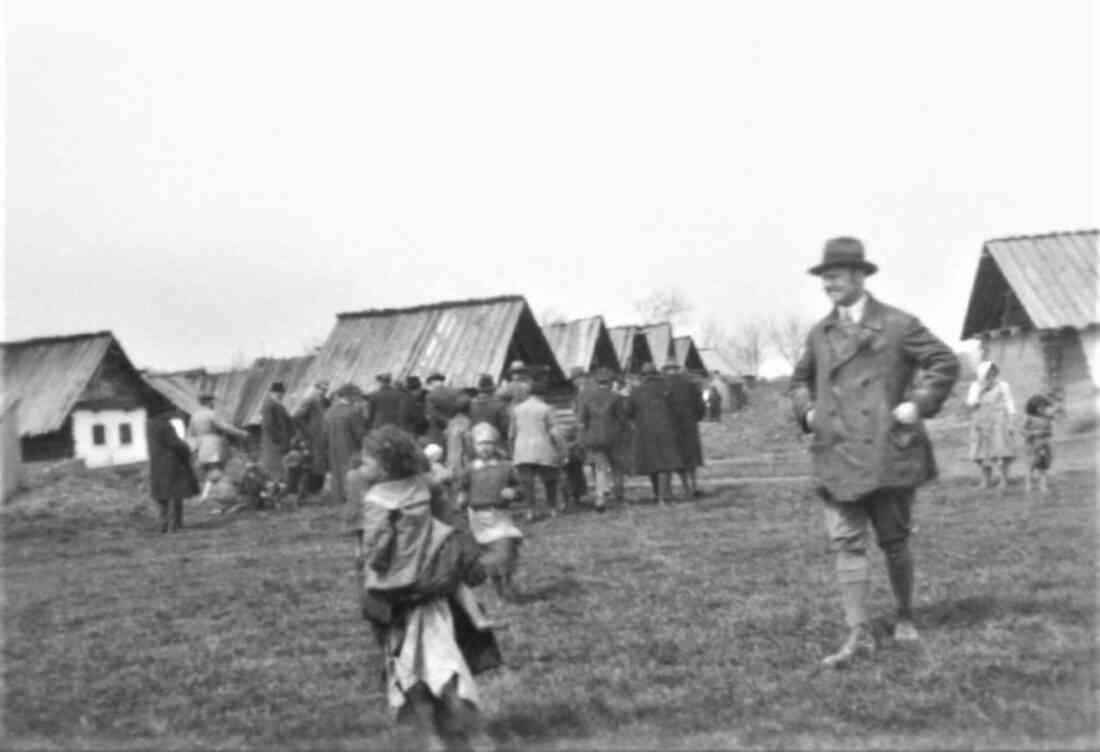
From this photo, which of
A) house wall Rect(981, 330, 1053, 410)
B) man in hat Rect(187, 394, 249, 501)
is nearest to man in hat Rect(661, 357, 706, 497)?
man in hat Rect(187, 394, 249, 501)

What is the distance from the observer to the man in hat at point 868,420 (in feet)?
21.6

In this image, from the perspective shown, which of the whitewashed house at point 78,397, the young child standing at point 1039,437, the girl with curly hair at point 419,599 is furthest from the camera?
the whitewashed house at point 78,397

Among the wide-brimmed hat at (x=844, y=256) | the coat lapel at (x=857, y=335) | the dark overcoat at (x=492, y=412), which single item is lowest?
the dark overcoat at (x=492, y=412)

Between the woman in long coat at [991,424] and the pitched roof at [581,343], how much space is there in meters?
27.1

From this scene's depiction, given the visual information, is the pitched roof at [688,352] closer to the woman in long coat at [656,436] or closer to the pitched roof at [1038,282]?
the pitched roof at [1038,282]

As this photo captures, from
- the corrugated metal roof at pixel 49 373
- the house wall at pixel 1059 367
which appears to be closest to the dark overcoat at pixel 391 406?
the house wall at pixel 1059 367

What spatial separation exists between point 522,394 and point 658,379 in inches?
94.5

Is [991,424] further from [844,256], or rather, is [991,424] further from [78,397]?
[78,397]

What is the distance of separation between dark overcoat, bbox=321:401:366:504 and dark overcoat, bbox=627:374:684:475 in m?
4.02

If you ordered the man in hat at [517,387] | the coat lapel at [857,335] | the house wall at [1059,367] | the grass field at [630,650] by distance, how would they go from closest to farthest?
the grass field at [630,650] → the coat lapel at [857,335] → the man in hat at [517,387] → the house wall at [1059,367]

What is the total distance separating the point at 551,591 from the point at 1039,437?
311 inches

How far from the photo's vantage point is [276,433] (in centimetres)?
2111

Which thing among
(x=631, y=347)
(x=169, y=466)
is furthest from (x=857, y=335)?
(x=631, y=347)

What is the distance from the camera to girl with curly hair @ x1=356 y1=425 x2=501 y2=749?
5453mm
